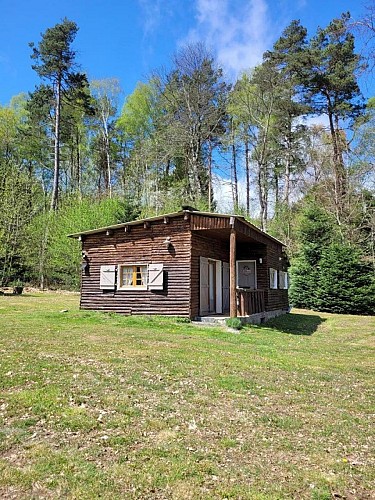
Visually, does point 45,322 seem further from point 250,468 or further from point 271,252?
point 271,252

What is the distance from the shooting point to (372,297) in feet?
67.7

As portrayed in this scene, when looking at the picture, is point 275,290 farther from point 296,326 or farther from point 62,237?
point 62,237

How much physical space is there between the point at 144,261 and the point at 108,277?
1585 millimetres

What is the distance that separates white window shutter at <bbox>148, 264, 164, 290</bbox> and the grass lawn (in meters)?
4.50

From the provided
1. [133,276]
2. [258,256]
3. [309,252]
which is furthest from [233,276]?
[309,252]

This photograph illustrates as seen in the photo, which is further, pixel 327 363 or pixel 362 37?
pixel 327 363

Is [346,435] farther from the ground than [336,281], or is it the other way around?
[336,281]

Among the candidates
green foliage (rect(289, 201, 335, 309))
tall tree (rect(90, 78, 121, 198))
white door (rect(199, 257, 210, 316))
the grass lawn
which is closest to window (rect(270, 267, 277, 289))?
white door (rect(199, 257, 210, 316))

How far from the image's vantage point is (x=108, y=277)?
14406mm

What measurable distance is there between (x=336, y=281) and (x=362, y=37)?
15566 mm

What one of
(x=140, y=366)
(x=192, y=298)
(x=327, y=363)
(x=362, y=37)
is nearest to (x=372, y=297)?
(x=192, y=298)

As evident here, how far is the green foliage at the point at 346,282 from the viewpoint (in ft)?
67.9

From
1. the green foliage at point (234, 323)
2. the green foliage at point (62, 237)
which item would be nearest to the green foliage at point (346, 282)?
the green foliage at point (234, 323)

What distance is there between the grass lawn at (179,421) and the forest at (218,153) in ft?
51.9
